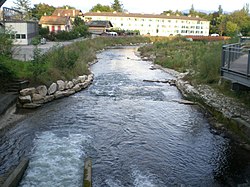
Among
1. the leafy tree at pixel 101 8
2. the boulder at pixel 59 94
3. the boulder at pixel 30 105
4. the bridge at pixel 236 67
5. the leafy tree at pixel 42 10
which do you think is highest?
the leafy tree at pixel 101 8

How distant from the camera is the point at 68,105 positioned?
18.8 metres

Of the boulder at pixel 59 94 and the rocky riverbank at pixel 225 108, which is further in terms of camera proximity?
the boulder at pixel 59 94

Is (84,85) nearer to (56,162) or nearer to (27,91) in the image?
(27,91)

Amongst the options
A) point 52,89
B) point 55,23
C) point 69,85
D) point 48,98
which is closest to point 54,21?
point 55,23

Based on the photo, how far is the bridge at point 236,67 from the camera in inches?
463

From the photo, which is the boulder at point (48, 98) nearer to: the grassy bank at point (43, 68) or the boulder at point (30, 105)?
the grassy bank at point (43, 68)

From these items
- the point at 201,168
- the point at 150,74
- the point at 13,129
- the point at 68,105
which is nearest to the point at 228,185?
the point at 201,168

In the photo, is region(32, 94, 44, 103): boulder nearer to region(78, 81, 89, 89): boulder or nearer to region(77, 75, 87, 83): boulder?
region(78, 81, 89, 89): boulder

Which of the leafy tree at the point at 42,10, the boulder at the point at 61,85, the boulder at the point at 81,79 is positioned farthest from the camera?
the leafy tree at the point at 42,10

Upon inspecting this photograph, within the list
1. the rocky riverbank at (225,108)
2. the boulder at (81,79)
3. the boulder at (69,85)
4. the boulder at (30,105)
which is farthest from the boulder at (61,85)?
the rocky riverbank at (225,108)

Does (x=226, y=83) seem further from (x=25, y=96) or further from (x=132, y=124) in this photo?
(x=25, y=96)

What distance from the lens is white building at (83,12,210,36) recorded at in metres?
119

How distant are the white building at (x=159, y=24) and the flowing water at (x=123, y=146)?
102 metres

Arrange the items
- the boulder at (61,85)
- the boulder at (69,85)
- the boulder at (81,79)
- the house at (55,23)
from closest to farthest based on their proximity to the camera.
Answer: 1. the boulder at (61,85)
2. the boulder at (69,85)
3. the boulder at (81,79)
4. the house at (55,23)
